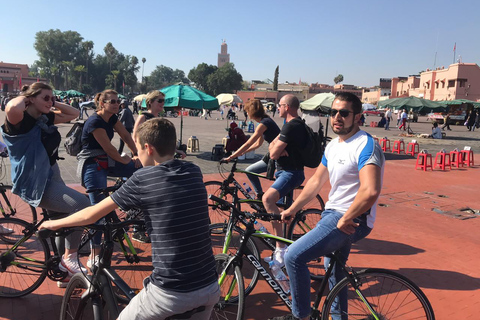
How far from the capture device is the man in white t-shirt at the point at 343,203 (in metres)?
2.49

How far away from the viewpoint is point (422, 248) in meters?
5.34

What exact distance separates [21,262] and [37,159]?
0.97 metres

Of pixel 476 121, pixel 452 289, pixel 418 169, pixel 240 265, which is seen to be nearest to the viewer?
pixel 240 265

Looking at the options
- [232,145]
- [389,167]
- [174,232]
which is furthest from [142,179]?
[389,167]

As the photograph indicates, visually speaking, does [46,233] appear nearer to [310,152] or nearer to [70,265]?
[70,265]

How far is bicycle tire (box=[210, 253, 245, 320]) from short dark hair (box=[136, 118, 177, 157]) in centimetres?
124

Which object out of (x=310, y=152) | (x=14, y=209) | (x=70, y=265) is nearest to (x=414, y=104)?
(x=310, y=152)

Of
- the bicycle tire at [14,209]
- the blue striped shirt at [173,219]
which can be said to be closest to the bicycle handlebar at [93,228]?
the blue striped shirt at [173,219]

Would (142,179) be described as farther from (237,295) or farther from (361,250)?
(361,250)

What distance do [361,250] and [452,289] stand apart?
1262mm

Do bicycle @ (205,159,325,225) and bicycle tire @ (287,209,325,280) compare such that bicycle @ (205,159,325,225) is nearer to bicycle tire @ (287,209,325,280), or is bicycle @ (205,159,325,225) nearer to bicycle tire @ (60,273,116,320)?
bicycle tire @ (287,209,325,280)

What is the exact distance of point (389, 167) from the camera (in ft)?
40.4

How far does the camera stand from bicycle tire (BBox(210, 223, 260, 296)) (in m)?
3.04

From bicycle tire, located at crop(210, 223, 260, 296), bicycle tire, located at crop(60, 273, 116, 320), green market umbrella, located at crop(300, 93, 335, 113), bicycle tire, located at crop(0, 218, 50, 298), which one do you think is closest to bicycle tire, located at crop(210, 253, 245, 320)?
bicycle tire, located at crop(210, 223, 260, 296)
